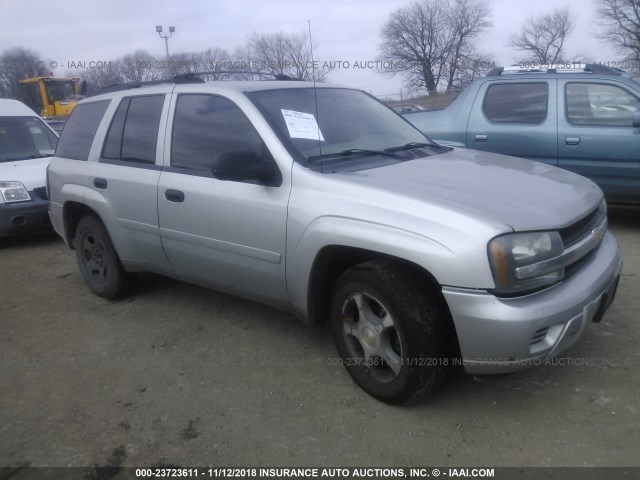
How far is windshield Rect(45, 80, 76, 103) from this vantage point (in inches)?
874

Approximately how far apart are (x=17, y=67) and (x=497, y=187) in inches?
1376

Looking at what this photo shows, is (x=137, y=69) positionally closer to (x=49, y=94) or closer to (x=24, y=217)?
(x=24, y=217)

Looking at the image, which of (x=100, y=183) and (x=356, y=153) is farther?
(x=100, y=183)

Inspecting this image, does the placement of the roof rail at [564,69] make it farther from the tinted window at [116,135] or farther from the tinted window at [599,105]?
the tinted window at [116,135]

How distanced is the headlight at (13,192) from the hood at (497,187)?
5.14 m

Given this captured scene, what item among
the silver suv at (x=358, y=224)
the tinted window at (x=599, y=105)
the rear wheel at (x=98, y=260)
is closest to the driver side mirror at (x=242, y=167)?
the silver suv at (x=358, y=224)

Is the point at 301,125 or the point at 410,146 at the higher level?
the point at 301,125

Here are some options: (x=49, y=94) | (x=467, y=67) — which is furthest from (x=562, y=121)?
(x=467, y=67)

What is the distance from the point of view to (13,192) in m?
6.67

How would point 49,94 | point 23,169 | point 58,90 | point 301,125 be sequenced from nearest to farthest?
point 301,125 → point 23,169 → point 49,94 → point 58,90

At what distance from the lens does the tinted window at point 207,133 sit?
3410mm

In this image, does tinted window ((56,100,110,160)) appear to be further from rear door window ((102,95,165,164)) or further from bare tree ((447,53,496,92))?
bare tree ((447,53,496,92))

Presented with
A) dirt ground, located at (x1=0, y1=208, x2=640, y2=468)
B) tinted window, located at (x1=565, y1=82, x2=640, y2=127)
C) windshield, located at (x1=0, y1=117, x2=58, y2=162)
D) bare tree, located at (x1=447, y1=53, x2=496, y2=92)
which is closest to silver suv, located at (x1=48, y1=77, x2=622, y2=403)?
dirt ground, located at (x1=0, y1=208, x2=640, y2=468)

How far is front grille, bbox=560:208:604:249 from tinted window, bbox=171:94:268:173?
5.40 feet
